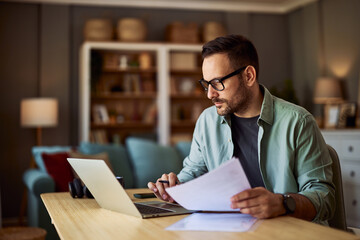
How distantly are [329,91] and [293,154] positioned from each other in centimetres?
393

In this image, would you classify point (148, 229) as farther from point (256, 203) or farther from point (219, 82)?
point (219, 82)

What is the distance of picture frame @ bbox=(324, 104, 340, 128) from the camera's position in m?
5.00

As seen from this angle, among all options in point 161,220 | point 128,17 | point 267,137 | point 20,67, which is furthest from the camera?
point 128,17

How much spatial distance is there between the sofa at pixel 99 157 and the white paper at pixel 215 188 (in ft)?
8.24

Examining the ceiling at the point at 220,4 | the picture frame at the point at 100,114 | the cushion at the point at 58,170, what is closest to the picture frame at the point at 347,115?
the ceiling at the point at 220,4

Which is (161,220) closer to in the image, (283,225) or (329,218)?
(283,225)

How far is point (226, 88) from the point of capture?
161 cm

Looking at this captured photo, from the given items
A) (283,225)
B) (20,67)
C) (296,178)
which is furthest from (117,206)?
(20,67)

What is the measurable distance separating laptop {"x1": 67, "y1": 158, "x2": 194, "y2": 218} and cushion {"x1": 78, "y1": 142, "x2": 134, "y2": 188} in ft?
8.88

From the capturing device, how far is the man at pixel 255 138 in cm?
143

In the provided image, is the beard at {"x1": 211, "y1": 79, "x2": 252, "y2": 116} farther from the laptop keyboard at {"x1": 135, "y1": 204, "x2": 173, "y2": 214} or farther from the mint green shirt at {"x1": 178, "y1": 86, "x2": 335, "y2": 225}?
the laptop keyboard at {"x1": 135, "y1": 204, "x2": 173, "y2": 214}

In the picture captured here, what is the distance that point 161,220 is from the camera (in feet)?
4.01

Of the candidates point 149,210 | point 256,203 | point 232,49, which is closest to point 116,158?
point 232,49

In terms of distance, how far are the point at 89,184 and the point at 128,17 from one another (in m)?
4.72
